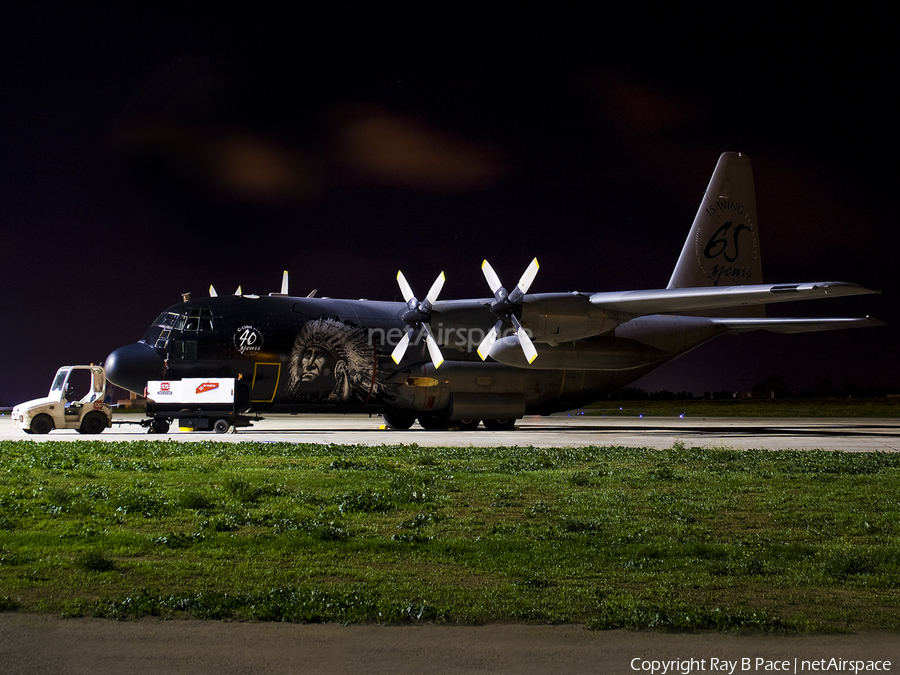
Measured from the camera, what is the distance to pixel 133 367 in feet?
85.6

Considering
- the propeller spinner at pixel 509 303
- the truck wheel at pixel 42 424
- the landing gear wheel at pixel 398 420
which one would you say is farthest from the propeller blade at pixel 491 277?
the truck wheel at pixel 42 424

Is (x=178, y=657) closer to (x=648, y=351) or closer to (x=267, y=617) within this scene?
(x=267, y=617)

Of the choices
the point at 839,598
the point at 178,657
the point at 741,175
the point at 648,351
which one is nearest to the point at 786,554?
the point at 839,598

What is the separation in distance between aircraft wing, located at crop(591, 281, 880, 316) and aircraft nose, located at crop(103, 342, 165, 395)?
14.6m

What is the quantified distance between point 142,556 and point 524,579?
12.3 feet

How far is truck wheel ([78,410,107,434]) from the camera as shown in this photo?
1077 inches

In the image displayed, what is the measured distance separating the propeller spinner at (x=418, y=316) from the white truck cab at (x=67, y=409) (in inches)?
399

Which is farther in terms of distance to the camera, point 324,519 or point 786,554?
point 324,519

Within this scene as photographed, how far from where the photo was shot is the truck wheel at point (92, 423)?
27344mm

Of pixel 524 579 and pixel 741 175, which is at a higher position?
pixel 741 175

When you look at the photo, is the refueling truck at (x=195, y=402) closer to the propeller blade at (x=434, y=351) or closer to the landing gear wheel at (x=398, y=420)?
the propeller blade at (x=434, y=351)

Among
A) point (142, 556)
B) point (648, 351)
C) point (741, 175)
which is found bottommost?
point (142, 556)

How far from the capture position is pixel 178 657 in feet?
16.3

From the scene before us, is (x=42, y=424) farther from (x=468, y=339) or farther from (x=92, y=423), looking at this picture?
(x=468, y=339)
